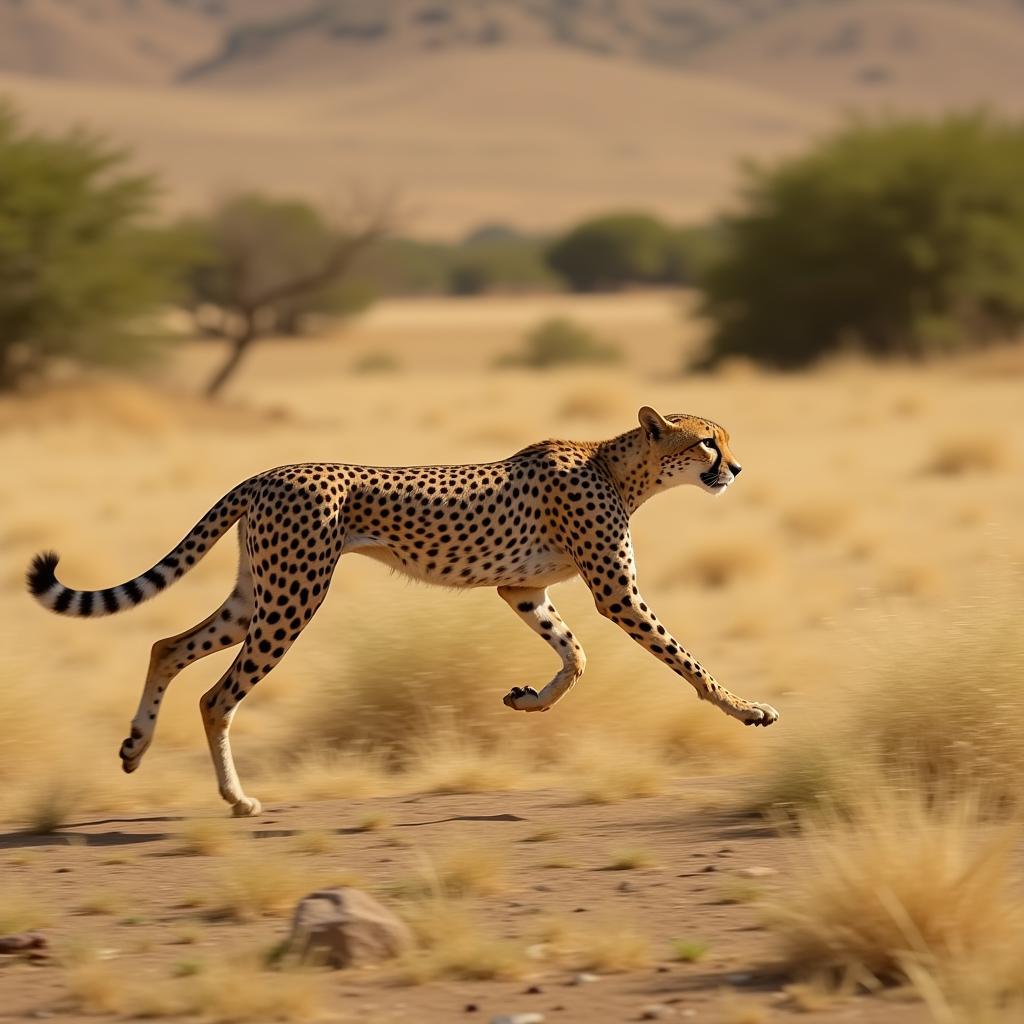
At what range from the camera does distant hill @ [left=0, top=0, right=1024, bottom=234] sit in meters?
136

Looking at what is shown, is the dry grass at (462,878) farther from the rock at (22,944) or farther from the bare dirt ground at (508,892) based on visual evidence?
the rock at (22,944)

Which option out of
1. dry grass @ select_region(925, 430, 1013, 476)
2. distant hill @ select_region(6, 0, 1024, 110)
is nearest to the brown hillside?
distant hill @ select_region(6, 0, 1024, 110)

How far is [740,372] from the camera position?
3353cm

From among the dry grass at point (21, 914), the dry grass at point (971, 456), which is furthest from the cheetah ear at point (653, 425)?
the dry grass at point (971, 456)

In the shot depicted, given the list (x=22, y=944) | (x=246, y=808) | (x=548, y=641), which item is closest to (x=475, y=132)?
(x=548, y=641)

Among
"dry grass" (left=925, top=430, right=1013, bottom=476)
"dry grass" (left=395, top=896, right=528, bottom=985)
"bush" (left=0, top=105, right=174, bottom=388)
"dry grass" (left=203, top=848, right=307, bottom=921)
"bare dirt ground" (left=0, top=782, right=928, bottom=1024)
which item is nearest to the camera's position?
"bare dirt ground" (left=0, top=782, right=928, bottom=1024)

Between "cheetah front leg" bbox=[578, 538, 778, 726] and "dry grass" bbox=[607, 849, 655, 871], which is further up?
"cheetah front leg" bbox=[578, 538, 778, 726]

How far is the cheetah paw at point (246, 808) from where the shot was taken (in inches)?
274

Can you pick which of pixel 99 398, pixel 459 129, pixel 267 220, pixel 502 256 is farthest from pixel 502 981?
pixel 459 129

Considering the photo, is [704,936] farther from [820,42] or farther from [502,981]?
[820,42]

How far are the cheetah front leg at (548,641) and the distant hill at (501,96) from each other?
99.4 metres

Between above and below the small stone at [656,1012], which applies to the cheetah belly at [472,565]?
above

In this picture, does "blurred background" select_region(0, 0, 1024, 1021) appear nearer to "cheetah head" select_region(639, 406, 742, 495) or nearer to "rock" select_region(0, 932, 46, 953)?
"cheetah head" select_region(639, 406, 742, 495)

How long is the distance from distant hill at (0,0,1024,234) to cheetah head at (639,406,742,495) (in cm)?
9940
